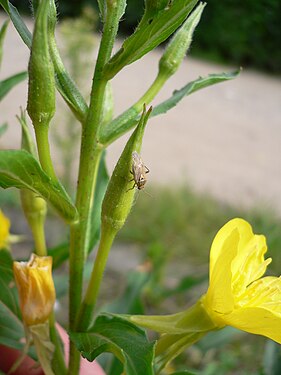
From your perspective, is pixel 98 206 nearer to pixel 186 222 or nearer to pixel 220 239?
pixel 220 239

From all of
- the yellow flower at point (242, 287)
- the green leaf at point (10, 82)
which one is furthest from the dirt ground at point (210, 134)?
the yellow flower at point (242, 287)

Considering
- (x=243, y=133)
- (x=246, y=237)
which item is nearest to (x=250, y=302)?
(x=246, y=237)

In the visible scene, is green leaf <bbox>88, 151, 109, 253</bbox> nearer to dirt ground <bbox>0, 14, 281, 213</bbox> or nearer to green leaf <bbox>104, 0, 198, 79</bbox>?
green leaf <bbox>104, 0, 198, 79</bbox>

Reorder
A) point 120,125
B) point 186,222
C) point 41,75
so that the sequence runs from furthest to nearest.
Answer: point 186,222
point 120,125
point 41,75

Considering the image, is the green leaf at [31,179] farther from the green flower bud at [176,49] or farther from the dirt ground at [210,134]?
the dirt ground at [210,134]

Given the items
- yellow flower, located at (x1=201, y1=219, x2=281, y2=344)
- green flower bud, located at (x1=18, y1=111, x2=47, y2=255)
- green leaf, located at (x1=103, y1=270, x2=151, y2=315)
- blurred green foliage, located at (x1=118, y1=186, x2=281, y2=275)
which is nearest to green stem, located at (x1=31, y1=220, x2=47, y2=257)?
green flower bud, located at (x1=18, y1=111, x2=47, y2=255)

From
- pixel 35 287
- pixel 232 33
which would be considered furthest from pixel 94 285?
pixel 232 33

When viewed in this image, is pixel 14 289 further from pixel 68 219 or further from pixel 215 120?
pixel 215 120
